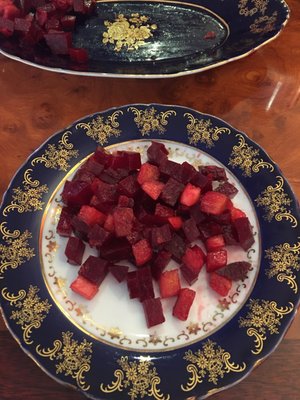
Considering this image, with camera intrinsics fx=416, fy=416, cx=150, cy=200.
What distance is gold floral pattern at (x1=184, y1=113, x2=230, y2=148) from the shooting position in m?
1.82

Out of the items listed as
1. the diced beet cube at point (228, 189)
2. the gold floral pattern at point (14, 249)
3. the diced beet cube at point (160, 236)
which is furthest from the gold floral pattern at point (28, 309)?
the diced beet cube at point (228, 189)

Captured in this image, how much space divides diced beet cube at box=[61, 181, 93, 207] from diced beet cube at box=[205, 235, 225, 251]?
19.6 inches

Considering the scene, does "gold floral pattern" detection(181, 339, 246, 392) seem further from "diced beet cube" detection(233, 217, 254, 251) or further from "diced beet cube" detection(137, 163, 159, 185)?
"diced beet cube" detection(137, 163, 159, 185)

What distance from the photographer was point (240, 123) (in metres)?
2.03

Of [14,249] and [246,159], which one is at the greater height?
[246,159]

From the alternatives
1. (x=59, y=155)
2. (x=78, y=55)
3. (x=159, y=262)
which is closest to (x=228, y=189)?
(x=159, y=262)

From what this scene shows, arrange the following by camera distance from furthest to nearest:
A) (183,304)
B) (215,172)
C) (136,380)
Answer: (215,172), (183,304), (136,380)

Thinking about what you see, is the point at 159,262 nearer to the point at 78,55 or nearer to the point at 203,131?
the point at 203,131

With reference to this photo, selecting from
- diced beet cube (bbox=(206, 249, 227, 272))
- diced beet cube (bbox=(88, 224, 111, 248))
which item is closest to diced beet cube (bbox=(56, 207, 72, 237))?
diced beet cube (bbox=(88, 224, 111, 248))

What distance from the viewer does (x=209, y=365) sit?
4.51ft

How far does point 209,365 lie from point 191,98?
129cm

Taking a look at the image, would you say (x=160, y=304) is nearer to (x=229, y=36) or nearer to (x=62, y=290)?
(x=62, y=290)

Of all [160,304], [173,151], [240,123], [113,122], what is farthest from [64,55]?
[160,304]

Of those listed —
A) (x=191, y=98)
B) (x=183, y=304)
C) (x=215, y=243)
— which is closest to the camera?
(x=183, y=304)
